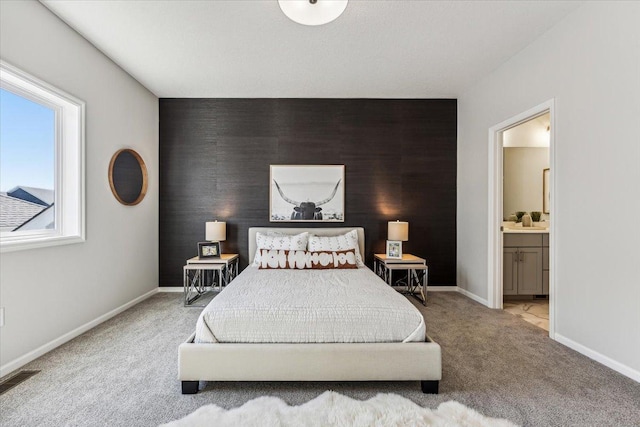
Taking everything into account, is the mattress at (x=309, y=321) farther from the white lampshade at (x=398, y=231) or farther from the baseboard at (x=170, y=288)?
the baseboard at (x=170, y=288)

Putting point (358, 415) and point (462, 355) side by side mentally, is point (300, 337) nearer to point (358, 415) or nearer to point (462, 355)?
point (358, 415)

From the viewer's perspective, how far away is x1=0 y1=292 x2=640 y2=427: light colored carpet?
5.63 feet

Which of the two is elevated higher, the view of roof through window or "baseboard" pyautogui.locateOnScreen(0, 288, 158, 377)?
the view of roof through window

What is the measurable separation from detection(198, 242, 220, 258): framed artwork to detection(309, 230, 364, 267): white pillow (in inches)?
49.1

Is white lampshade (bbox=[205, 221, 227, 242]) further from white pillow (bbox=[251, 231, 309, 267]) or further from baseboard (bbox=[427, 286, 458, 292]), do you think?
baseboard (bbox=[427, 286, 458, 292])

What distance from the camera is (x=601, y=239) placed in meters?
2.30

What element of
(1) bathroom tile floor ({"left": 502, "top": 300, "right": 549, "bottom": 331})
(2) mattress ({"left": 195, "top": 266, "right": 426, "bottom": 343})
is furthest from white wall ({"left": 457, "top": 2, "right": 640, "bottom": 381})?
(2) mattress ({"left": 195, "top": 266, "right": 426, "bottom": 343})

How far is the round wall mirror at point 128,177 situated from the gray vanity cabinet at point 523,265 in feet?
15.8

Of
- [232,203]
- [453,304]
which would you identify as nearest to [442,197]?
[453,304]

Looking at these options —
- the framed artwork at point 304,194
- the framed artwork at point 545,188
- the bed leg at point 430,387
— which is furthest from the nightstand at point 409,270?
the framed artwork at point 545,188

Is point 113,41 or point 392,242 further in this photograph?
point 392,242

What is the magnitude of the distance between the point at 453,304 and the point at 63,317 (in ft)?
13.6

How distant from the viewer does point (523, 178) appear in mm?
4617

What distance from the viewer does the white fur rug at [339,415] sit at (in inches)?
63.1
